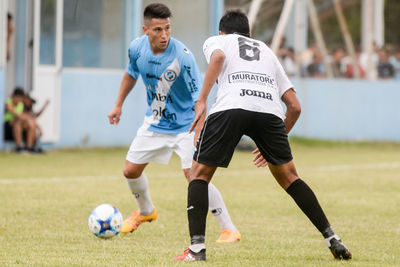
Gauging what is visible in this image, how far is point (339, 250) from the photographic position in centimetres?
627

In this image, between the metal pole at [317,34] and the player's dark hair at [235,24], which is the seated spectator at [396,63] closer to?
the metal pole at [317,34]

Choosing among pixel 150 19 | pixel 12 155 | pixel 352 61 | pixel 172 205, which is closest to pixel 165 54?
pixel 150 19

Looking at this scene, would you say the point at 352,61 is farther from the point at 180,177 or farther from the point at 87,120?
the point at 180,177

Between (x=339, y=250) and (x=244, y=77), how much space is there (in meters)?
1.50

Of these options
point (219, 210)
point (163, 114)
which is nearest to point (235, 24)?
point (163, 114)

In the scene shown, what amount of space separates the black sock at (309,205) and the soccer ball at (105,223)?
191 cm

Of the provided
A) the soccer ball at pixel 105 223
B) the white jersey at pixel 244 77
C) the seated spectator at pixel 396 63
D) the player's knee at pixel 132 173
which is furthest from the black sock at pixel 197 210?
the seated spectator at pixel 396 63

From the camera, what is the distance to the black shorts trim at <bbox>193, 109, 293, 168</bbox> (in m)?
6.13

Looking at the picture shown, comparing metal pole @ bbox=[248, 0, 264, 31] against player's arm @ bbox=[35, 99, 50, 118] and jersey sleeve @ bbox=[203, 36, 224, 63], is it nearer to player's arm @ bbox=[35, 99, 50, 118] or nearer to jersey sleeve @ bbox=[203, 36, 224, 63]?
player's arm @ bbox=[35, 99, 50, 118]

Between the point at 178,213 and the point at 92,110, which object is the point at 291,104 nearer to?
the point at 178,213

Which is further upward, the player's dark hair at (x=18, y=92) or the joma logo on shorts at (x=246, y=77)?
the joma logo on shorts at (x=246, y=77)

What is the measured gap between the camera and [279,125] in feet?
20.6

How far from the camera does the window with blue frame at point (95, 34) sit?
60.8ft

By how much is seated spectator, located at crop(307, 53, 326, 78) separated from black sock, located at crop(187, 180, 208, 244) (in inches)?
659
